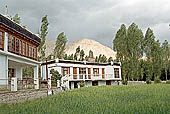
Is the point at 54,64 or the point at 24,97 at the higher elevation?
the point at 54,64

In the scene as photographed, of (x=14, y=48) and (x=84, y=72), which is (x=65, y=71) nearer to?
(x=84, y=72)

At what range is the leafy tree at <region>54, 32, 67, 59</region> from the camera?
124 feet

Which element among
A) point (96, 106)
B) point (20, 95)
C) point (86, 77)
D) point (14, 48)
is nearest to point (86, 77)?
point (86, 77)

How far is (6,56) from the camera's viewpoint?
1504 centimetres

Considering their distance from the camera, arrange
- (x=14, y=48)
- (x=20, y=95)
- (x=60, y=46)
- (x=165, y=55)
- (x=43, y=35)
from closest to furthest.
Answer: (x=20, y=95)
(x=14, y=48)
(x=43, y=35)
(x=60, y=46)
(x=165, y=55)

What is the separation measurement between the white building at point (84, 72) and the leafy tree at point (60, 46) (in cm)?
754

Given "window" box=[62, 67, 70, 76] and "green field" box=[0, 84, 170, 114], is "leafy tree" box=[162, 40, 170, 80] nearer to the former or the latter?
"window" box=[62, 67, 70, 76]

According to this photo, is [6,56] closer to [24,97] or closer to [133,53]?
[24,97]

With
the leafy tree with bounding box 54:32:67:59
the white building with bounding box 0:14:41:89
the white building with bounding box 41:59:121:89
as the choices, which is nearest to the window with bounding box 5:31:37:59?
the white building with bounding box 0:14:41:89

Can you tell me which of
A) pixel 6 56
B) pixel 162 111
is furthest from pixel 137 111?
→ pixel 6 56

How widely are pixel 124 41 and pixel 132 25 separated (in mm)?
3055

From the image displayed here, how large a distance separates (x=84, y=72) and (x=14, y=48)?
16.1 m

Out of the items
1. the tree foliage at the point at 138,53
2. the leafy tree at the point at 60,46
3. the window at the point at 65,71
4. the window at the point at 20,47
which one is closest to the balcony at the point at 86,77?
the window at the point at 65,71

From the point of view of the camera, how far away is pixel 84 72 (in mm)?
31688
